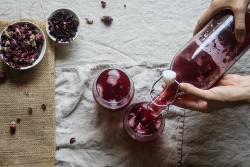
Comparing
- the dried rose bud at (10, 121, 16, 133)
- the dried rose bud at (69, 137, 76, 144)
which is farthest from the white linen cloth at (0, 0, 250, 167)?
the dried rose bud at (10, 121, 16, 133)

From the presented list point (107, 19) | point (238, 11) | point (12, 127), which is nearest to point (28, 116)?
point (12, 127)

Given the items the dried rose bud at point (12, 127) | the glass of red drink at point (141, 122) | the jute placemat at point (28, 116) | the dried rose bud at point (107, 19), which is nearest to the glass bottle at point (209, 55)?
the glass of red drink at point (141, 122)

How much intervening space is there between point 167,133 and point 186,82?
0.32m

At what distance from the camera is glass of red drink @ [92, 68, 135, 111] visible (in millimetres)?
985

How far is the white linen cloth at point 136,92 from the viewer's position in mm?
1060

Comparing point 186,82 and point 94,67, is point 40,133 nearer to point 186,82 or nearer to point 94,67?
point 94,67

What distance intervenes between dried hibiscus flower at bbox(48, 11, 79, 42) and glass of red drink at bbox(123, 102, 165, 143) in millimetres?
381

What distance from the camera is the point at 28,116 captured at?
1056 millimetres

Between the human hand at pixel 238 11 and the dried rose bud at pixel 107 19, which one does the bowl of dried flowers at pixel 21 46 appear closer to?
the dried rose bud at pixel 107 19

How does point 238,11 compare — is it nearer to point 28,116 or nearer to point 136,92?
point 136,92

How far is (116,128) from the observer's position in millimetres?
1070

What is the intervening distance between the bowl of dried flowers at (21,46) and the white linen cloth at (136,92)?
0.26ft

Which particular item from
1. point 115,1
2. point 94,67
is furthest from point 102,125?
point 115,1

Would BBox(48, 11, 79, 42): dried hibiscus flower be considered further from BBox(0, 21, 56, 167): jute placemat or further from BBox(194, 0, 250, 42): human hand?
BBox(194, 0, 250, 42): human hand
